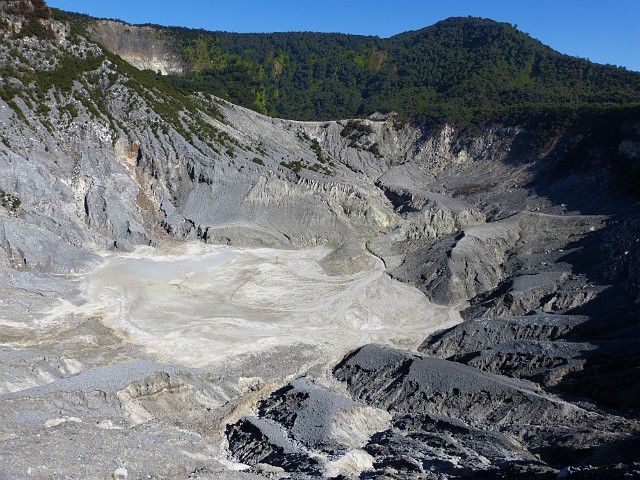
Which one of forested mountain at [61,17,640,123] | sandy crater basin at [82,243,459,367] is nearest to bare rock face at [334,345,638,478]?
sandy crater basin at [82,243,459,367]


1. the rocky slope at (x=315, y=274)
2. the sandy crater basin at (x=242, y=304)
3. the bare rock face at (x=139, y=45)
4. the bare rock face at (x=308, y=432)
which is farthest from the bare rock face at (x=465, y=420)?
the bare rock face at (x=139, y=45)

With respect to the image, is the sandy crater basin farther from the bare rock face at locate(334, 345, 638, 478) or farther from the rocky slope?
the bare rock face at locate(334, 345, 638, 478)

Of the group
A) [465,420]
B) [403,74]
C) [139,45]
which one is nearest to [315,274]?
[465,420]

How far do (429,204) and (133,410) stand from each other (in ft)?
112

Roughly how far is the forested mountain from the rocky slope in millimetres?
8310

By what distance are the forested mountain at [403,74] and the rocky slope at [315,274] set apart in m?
8.31

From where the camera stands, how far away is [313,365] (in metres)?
29.9

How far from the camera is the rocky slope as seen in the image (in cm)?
2073

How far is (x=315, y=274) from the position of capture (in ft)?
137

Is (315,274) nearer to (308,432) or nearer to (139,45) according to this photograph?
(308,432)

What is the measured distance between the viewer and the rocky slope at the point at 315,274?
816 inches

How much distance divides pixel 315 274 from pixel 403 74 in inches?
2282

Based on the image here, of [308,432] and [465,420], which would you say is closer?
[308,432]

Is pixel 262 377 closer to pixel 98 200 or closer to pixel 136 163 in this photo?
pixel 98 200
